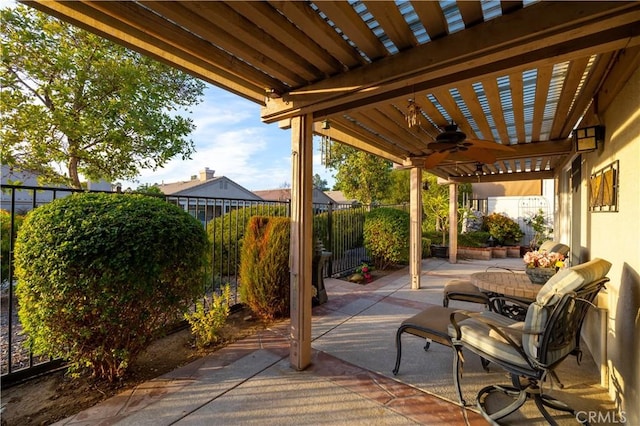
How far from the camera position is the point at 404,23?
5.84ft

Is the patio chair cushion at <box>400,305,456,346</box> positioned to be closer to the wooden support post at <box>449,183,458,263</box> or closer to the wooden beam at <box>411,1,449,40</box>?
the wooden beam at <box>411,1,449,40</box>

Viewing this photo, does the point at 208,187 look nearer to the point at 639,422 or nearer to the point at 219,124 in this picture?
the point at 219,124

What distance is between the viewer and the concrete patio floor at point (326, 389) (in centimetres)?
202

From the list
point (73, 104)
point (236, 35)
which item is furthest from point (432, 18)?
point (73, 104)

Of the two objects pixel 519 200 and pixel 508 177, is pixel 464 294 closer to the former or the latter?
pixel 508 177

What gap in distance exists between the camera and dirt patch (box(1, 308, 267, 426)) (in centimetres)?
200

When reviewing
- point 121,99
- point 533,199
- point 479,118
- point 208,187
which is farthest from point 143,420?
point 208,187

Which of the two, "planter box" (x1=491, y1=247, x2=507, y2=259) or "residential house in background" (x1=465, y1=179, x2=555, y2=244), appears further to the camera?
"residential house in background" (x1=465, y1=179, x2=555, y2=244)

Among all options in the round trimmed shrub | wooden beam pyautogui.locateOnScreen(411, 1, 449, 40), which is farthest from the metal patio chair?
the round trimmed shrub

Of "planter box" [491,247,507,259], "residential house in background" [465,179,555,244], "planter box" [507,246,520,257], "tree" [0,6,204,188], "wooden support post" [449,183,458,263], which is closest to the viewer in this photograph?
"tree" [0,6,204,188]

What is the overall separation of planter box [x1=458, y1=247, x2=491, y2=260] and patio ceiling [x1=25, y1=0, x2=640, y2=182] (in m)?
7.01

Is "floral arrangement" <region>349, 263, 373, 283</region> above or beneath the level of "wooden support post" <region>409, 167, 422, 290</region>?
beneath

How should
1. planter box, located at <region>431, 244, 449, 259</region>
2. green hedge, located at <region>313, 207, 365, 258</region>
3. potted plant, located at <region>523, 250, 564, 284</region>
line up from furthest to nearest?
planter box, located at <region>431, 244, 449, 259</region> → green hedge, located at <region>313, 207, 365, 258</region> → potted plant, located at <region>523, 250, 564, 284</region>

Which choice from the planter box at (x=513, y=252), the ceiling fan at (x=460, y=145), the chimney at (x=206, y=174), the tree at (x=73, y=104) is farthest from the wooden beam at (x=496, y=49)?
the chimney at (x=206, y=174)
